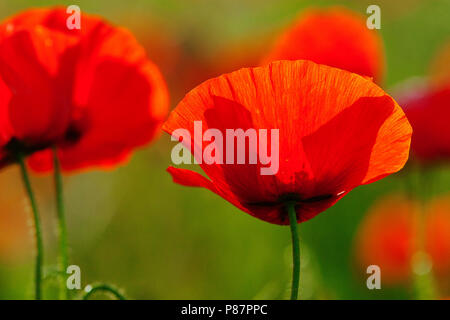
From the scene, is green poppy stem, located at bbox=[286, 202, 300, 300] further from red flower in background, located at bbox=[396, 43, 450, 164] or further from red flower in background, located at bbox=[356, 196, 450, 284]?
red flower in background, located at bbox=[356, 196, 450, 284]

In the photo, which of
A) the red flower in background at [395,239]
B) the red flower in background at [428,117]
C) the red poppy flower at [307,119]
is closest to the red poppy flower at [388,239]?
the red flower in background at [395,239]

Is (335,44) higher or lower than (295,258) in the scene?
higher

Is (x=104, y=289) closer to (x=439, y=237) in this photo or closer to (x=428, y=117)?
(x=428, y=117)

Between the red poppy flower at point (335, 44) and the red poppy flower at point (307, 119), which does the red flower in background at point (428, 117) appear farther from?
the red poppy flower at point (307, 119)

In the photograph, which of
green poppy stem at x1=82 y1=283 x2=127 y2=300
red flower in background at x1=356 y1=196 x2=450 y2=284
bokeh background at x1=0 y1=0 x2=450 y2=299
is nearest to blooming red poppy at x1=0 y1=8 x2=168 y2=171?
green poppy stem at x1=82 y1=283 x2=127 y2=300

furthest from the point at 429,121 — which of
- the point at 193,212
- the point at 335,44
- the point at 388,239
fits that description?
the point at 193,212

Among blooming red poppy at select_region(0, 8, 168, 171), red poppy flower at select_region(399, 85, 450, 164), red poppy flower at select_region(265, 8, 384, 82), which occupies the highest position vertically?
red poppy flower at select_region(265, 8, 384, 82)

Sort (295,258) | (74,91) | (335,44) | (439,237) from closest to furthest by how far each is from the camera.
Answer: (295,258), (74,91), (335,44), (439,237)
